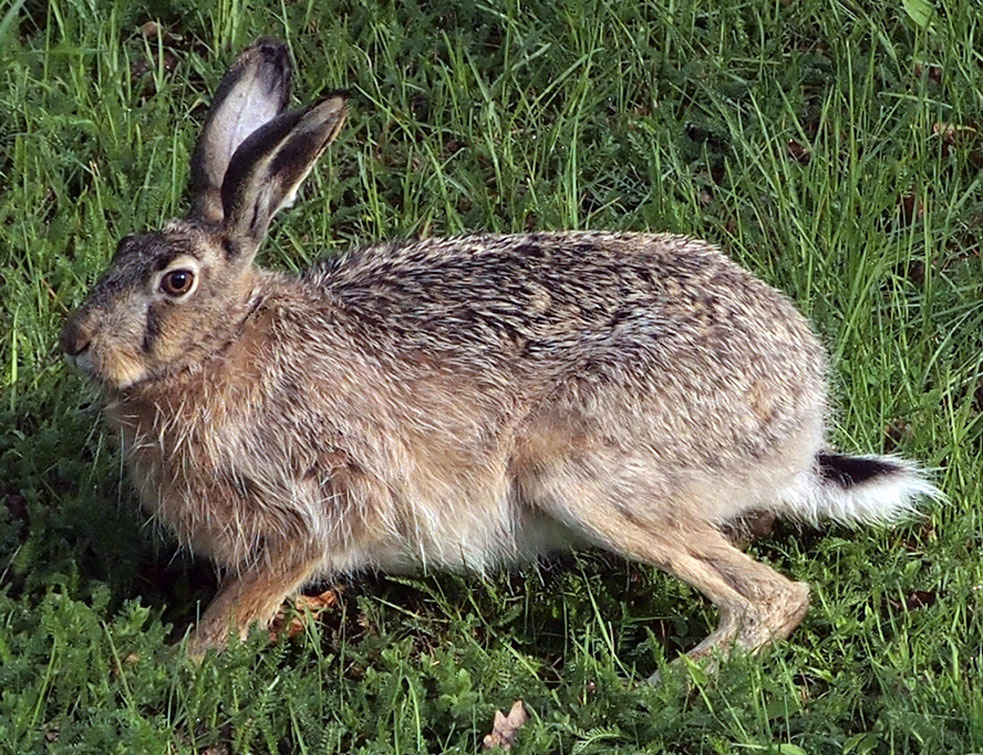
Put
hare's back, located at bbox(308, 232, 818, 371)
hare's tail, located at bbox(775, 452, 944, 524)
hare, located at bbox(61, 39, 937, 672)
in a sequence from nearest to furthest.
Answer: hare, located at bbox(61, 39, 937, 672) < hare's back, located at bbox(308, 232, 818, 371) < hare's tail, located at bbox(775, 452, 944, 524)

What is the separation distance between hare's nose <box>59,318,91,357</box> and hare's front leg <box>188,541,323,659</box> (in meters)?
0.78

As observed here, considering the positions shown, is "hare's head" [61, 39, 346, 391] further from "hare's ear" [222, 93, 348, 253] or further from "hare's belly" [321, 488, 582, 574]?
"hare's belly" [321, 488, 582, 574]

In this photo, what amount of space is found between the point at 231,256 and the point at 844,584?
203 cm

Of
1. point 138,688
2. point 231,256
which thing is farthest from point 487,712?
point 231,256

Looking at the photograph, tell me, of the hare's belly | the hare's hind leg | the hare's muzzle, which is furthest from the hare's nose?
the hare's hind leg

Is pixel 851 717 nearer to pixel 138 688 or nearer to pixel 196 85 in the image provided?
pixel 138 688

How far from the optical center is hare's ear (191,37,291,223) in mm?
5301

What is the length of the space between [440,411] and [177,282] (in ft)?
2.71

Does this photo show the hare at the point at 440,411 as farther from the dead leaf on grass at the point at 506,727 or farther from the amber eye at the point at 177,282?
the dead leaf on grass at the point at 506,727

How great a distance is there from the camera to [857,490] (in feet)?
18.4

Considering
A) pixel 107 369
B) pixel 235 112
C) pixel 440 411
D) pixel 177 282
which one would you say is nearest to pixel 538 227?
pixel 440 411

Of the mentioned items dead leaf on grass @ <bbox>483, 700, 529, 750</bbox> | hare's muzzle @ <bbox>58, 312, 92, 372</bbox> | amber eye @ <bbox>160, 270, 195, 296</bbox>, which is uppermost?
amber eye @ <bbox>160, 270, 195, 296</bbox>

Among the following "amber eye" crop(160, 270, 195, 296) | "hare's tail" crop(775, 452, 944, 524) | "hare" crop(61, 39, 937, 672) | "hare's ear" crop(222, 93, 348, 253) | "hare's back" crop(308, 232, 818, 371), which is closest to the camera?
"hare's ear" crop(222, 93, 348, 253)

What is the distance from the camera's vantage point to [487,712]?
16.5 ft
